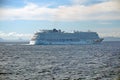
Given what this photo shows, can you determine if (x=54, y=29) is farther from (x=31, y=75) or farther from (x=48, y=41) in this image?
(x=31, y=75)

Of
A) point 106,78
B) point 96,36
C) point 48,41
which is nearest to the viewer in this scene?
point 106,78

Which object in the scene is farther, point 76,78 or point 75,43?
point 75,43

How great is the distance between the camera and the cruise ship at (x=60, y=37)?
107 m

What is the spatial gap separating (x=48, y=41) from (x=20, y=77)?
85148 mm

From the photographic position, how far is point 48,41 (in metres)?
108

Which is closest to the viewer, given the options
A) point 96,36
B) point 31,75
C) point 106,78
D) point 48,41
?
point 106,78

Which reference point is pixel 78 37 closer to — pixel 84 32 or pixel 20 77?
pixel 84 32

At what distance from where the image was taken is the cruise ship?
107 m

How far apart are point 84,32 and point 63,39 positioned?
10.2 meters

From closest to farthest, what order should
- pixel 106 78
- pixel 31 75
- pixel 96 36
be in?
1. pixel 106 78
2. pixel 31 75
3. pixel 96 36

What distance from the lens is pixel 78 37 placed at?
364 ft

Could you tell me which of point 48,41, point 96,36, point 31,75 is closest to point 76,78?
point 31,75

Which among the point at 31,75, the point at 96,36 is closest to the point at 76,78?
the point at 31,75

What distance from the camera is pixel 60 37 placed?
108312 millimetres
